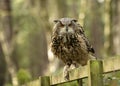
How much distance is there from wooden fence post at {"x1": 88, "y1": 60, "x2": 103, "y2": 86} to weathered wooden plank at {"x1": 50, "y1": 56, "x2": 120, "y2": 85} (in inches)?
2.1

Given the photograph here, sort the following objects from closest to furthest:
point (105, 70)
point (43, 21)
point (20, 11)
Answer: point (105, 70) → point (43, 21) → point (20, 11)

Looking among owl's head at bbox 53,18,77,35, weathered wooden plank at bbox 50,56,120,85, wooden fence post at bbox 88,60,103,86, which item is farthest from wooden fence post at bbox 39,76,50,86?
wooden fence post at bbox 88,60,103,86

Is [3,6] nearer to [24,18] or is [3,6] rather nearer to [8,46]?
[8,46]

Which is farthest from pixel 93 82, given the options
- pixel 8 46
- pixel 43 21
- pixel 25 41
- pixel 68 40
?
pixel 25 41

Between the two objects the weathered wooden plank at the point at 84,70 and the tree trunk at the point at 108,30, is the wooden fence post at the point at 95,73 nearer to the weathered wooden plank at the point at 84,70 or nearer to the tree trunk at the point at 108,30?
the weathered wooden plank at the point at 84,70

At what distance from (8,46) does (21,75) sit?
1076 cm

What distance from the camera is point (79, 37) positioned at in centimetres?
766

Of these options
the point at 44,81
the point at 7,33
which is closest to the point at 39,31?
the point at 7,33

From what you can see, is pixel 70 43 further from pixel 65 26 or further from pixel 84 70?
pixel 84 70

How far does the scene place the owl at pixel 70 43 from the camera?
24.3 feet

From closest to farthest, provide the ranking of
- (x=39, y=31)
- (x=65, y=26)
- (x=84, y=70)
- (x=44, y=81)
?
(x=84, y=70)
(x=65, y=26)
(x=44, y=81)
(x=39, y=31)

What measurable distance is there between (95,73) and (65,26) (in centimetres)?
158

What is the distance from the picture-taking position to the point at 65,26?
7.30 metres

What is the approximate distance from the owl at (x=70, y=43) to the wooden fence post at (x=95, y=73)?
3.96 ft
